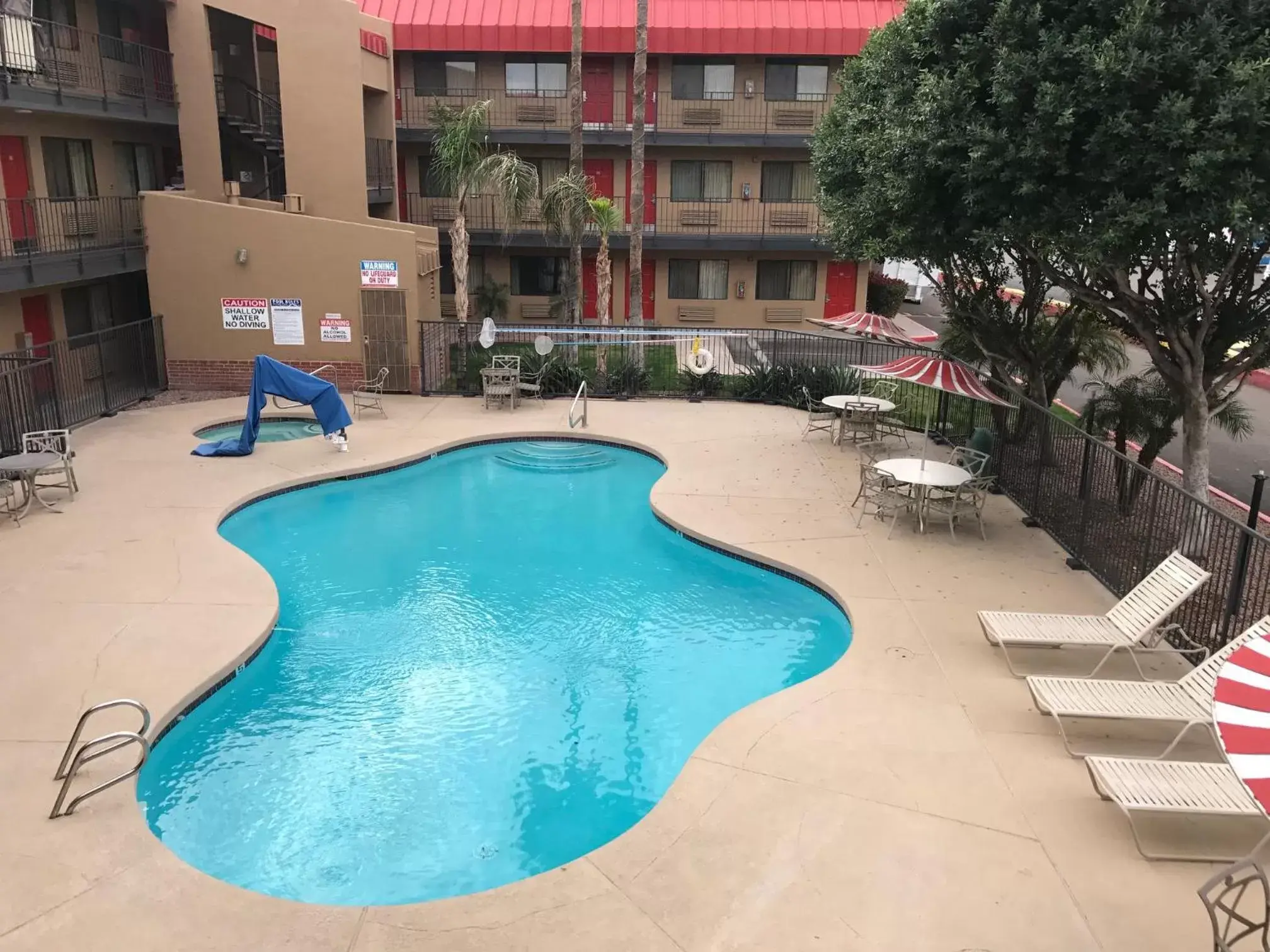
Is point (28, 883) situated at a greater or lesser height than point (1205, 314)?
lesser

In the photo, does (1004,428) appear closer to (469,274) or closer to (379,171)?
(379,171)

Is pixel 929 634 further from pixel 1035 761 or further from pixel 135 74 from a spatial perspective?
pixel 135 74

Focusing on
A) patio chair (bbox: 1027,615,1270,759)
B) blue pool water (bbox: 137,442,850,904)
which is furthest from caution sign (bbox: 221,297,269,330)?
patio chair (bbox: 1027,615,1270,759)

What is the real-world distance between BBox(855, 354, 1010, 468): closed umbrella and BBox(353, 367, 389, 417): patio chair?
1096 cm

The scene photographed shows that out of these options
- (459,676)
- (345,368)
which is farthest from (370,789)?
(345,368)

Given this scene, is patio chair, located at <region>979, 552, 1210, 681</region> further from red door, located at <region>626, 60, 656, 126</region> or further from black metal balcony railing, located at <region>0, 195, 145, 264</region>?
red door, located at <region>626, 60, 656, 126</region>

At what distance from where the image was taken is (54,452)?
14414mm

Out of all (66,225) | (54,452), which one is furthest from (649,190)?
(54,452)

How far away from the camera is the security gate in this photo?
21406 millimetres

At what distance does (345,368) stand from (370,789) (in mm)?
14940

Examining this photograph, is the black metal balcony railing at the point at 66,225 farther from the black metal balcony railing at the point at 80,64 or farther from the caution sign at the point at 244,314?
the caution sign at the point at 244,314

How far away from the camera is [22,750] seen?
8.07 m

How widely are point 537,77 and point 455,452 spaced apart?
18.7 meters

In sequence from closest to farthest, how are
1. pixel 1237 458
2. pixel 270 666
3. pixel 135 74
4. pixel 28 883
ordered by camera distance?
pixel 28 883 < pixel 270 666 < pixel 1237 458 < pixel 135 74
